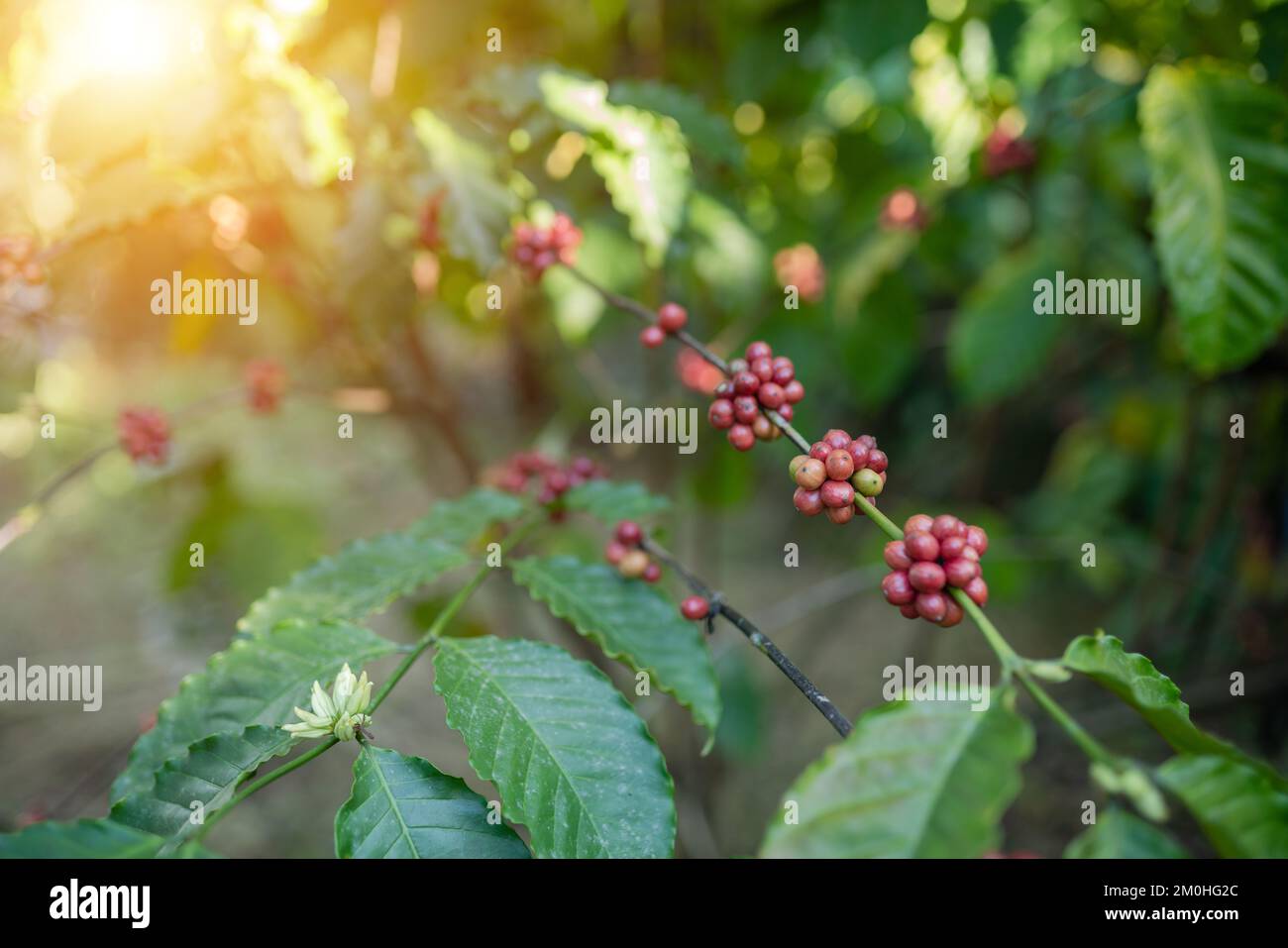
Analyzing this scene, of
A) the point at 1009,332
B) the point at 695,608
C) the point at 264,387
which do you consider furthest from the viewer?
the point at 1009,332

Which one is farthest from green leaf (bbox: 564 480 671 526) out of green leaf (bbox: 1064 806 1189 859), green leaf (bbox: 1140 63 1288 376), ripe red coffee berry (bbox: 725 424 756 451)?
green leaf (bbox: 1140 63 1288 376)

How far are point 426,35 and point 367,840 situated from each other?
1.48 metres

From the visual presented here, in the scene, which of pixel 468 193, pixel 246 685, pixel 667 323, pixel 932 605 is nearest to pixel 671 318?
pixel 667 323

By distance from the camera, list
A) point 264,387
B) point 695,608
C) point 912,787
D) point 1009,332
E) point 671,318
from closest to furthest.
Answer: point 912,787
point 695,608
point 671,318
point 264,387
point 1009,332

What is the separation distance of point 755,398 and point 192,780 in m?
0.66

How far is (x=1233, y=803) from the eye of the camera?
0.62 m

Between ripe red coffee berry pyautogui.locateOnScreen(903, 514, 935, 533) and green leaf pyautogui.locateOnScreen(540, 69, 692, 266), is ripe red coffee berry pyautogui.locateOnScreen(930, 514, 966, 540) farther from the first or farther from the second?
green leaf pyautogui.locateOnScreen(540, 69, 692, 266)

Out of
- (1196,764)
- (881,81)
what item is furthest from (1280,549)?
(1196,764)

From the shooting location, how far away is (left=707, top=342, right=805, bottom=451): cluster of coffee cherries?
871mm

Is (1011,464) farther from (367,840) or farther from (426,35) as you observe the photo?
(367,840)

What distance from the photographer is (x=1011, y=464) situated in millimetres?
4203

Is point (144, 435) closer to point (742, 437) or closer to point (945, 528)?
point (742, 437)

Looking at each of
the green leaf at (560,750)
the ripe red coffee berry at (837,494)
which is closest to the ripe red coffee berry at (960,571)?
the ripe red coffee berry at (837,494)

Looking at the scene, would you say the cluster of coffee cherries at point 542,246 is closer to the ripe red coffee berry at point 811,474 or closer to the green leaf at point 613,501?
the green leaf at point 613,501
